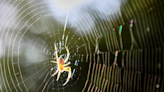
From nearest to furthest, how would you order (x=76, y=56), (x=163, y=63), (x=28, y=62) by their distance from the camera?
(x=163, y=63) → (x=76, y=56) → (x=28, y=62)

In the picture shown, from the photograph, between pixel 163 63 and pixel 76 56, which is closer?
pixel 163 63

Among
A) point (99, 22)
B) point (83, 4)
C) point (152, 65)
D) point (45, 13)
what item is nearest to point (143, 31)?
point (152, 65)

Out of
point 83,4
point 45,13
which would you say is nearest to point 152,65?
point 83,4

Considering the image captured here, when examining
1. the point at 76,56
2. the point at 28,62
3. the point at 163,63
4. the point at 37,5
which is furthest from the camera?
the point at 28,62

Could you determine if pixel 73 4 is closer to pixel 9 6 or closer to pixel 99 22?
pixel 99 22

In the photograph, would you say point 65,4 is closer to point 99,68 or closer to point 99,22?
point 99,22

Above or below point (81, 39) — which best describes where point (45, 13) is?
above

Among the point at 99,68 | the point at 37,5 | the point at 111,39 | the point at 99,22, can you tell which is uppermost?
the point at 37,5
